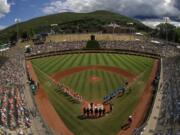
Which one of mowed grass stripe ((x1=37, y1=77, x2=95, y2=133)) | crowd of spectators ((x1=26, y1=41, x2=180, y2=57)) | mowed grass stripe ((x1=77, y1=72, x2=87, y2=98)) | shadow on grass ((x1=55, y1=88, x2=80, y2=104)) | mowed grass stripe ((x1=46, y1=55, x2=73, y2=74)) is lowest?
mowed grass stripe ((x1=37, y1=77, x2=95, y2=133))

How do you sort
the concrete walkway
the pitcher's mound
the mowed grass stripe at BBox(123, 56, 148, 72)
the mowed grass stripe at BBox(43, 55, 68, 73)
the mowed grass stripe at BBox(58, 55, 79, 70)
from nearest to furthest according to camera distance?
the concrete walkway → the pitcher's mound → the mowed grass stripe at BBox(123, 56, 148, 72) → the mowed grass stripe at BBox(43, 55, 68, 73) → the mowed grass stripe at BBox(58, 55, 79, 70)

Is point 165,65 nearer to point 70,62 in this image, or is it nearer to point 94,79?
point 94,79

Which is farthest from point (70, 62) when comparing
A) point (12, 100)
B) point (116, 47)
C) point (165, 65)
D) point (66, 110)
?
point (12, 100)

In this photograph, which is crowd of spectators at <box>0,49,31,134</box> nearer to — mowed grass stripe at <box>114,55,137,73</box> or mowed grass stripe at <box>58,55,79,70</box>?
mowed grass stripe at <box>58,55,79,70</box>

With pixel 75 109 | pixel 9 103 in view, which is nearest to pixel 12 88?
pixel 9 103

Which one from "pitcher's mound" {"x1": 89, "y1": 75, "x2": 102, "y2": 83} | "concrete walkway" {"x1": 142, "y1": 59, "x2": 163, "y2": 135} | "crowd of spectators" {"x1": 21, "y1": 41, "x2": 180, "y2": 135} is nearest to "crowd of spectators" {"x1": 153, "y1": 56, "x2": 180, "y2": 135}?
"crowd of spectators" {"x1": 21, "y1": 41, "x2": 180, "y2": 135}

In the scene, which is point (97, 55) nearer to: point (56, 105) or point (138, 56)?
point (138, 56)

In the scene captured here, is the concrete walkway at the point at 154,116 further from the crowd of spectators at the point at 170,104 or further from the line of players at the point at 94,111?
the line of players at the point at 94,111

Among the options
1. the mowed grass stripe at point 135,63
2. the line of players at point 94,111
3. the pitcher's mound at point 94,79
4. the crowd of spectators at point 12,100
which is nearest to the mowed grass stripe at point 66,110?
the line of players at point 94,111
